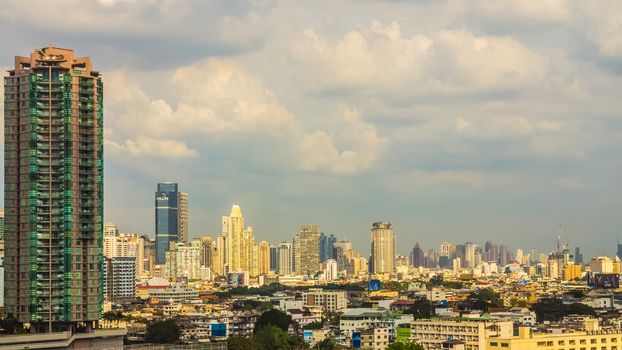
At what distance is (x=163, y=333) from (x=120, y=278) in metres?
83.4

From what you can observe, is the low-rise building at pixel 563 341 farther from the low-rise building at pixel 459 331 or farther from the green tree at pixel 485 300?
the green tree at pixel 485 300

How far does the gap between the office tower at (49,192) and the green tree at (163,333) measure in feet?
89.9

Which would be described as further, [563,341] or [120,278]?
[120,278]

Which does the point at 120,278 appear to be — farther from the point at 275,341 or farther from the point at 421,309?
the point at 275,341

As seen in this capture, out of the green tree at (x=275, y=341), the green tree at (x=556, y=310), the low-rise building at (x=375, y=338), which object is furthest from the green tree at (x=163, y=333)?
the green tree at (x=556, y=310)

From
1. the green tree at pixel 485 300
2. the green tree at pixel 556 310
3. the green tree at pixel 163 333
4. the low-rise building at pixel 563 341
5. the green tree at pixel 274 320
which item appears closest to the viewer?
the low-rise building at pixel 563 341

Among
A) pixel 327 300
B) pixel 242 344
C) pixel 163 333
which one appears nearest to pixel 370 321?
pixel 163 333

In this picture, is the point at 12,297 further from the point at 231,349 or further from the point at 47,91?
the point at 231,349

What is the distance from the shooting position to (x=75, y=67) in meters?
67.1

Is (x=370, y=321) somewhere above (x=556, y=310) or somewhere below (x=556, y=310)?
below

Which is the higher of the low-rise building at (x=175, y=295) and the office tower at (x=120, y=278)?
the office tower at (x=120, y=278)

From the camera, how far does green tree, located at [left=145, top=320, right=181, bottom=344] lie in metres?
93.9

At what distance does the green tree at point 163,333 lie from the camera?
93875 mm

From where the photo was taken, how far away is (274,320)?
111062 millimetres
